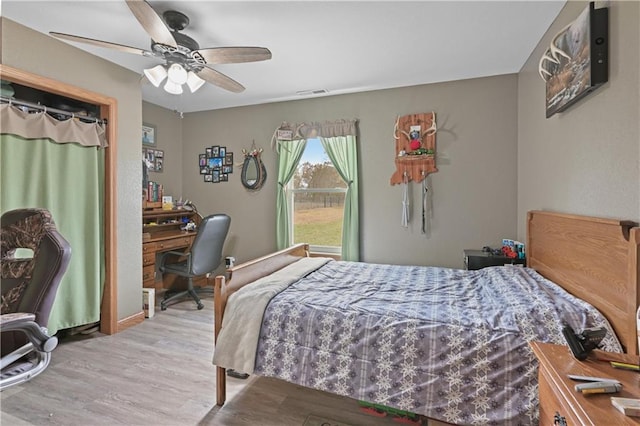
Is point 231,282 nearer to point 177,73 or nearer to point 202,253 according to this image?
point 177,73

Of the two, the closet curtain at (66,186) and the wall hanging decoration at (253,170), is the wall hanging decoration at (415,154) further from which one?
the closet curtain at (66,186)

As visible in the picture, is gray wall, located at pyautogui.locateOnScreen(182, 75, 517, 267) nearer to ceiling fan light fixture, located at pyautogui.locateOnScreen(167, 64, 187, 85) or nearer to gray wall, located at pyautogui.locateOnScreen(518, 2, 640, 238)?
gray wall, located at pyautogui.locateOnScreen(518, 2, 640, 238)

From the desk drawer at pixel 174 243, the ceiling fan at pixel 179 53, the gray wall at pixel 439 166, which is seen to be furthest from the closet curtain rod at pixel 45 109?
the gray wall at pixel 439 166

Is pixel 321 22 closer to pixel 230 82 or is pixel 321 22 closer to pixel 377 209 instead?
pixel 230 82

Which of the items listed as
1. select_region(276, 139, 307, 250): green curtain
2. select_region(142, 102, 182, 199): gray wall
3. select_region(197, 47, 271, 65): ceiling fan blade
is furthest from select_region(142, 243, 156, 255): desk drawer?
select_region(197, 47, 271, 65): ceiling fan blade

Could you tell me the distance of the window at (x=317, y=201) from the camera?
12.6ft

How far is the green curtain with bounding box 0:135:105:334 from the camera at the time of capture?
2256 millimetres

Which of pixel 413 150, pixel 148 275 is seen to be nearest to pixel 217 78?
pixel 413 150

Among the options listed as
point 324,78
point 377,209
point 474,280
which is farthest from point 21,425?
point 324,78

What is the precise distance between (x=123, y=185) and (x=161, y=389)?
195cm

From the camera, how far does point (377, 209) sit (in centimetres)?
353

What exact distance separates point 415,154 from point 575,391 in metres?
Result: 2.68

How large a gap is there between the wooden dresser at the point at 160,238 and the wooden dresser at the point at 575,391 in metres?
3.67

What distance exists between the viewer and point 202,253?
11.4ft
